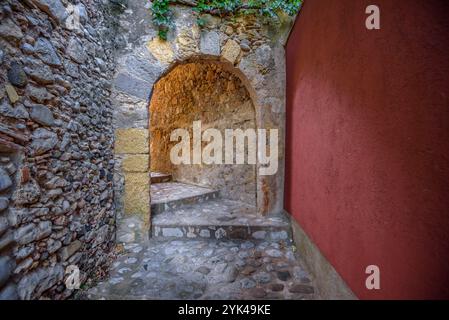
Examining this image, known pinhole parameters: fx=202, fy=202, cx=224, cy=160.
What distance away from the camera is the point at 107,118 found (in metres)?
2.38

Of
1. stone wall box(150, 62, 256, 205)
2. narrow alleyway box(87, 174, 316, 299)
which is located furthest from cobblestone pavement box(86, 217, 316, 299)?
stone wall box(150, 62, 256, 205)

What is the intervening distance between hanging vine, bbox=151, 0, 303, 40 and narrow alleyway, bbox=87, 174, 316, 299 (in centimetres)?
254

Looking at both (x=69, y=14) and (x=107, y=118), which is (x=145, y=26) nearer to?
(x=69, y=14)

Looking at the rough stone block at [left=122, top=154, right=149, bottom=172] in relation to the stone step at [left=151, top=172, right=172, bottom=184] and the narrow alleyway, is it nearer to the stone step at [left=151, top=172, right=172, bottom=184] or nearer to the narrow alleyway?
the narrow alleyway

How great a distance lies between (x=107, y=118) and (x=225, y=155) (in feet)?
7.74

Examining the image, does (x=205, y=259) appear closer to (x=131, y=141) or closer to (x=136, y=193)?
(x=136, y=193)

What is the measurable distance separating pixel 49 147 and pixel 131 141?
118 centimetres

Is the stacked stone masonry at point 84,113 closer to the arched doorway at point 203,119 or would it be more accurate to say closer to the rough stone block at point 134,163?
the rough stone block at point 134,163

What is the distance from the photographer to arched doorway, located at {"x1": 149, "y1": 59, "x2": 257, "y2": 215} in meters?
3.90

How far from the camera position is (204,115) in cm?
469

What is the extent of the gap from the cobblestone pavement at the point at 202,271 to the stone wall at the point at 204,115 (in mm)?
→ 1419

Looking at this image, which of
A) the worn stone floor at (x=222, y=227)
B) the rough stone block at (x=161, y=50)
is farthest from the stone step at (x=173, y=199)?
the rough stone block at (x=161, y=50)
